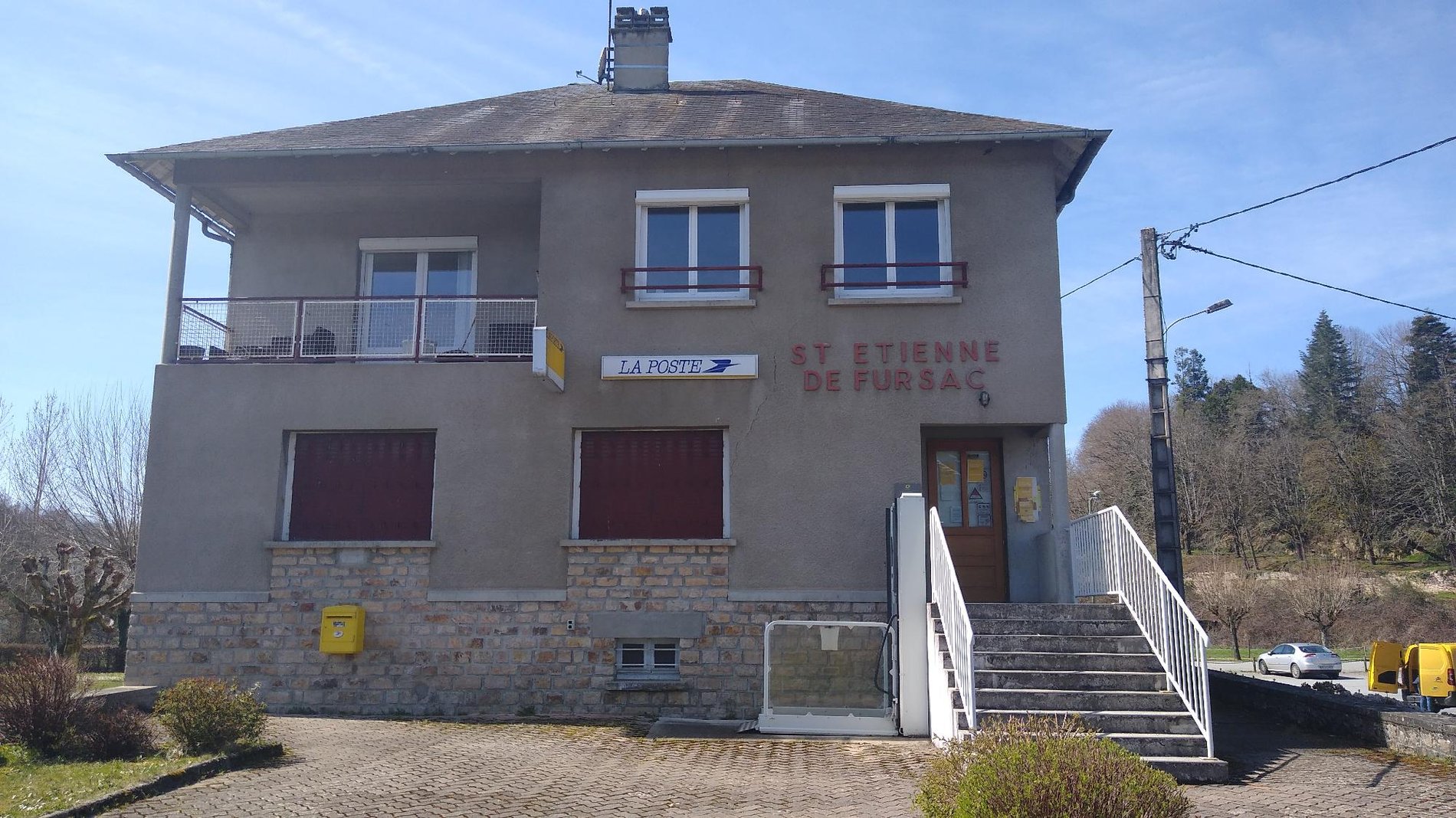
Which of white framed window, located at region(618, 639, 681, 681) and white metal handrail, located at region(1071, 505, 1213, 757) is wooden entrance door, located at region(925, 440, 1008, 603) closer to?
white metal handrail, located at region(1071, 505, 1213, 757)

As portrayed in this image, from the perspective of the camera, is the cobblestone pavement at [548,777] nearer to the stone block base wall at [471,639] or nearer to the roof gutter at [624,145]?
the stone block base wall at [471,639]

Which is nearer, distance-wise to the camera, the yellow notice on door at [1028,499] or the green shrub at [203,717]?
the green shrub at [203,717]

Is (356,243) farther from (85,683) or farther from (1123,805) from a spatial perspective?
(1123,805)

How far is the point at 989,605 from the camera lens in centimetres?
1031

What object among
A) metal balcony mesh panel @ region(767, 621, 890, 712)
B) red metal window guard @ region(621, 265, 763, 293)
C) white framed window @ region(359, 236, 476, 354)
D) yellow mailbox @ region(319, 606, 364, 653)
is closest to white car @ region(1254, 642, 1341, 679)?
metal balcony mesh panel @ region(767, 621, 890, 712)

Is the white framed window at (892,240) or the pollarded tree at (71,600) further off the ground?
the white framed window at (892,240)

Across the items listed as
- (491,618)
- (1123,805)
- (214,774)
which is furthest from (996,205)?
(214,774)

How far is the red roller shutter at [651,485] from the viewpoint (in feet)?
39.2

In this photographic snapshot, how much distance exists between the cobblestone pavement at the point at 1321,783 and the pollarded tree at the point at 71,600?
20119 millimetres

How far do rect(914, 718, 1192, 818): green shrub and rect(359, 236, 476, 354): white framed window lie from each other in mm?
9511

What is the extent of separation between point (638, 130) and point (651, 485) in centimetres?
428

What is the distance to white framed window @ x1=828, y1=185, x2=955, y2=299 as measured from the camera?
1229 cm

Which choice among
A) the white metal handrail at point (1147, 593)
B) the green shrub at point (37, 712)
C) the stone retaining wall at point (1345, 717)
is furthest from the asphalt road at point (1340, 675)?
the green shrub at point (37, 712)

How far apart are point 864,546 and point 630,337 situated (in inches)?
139
